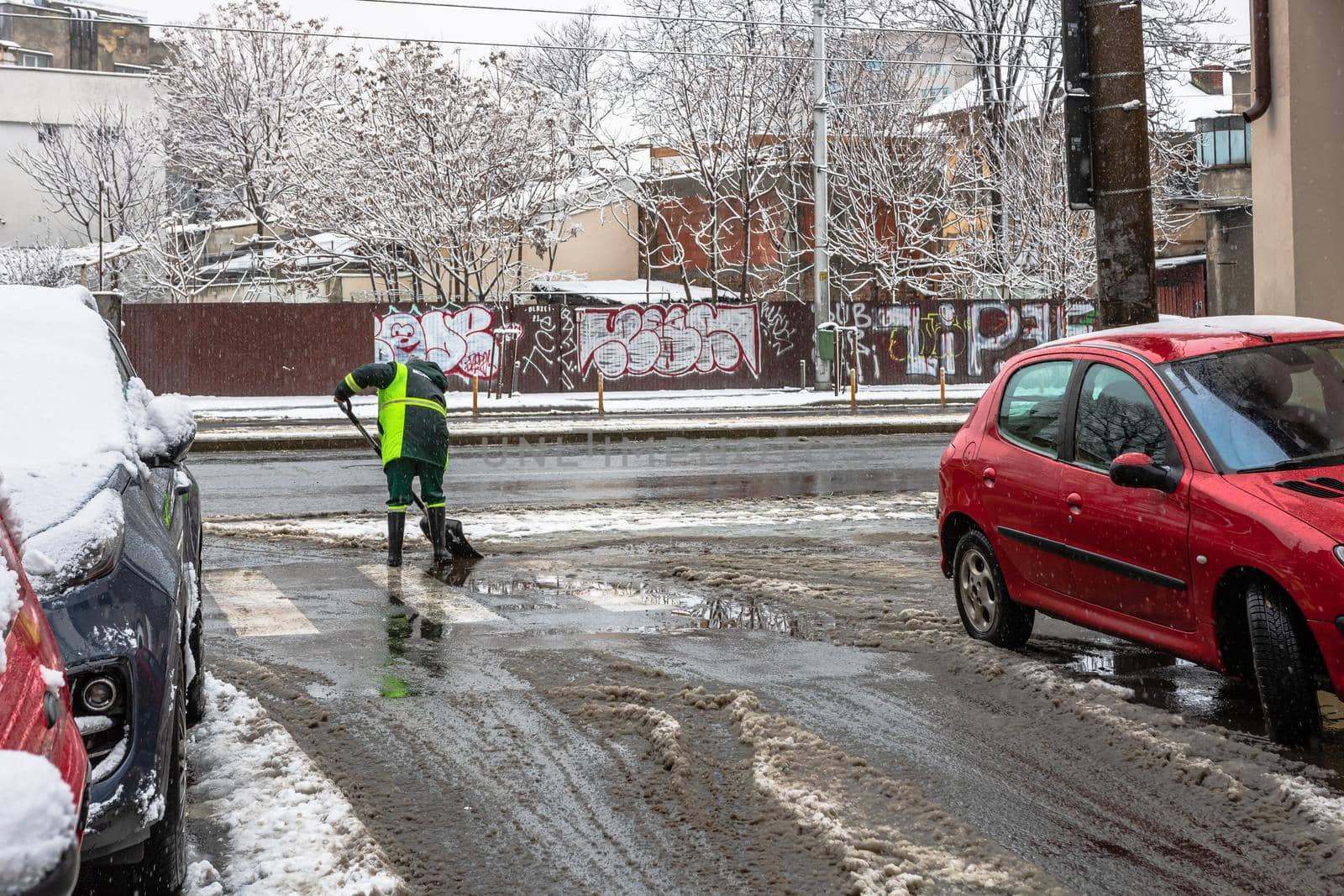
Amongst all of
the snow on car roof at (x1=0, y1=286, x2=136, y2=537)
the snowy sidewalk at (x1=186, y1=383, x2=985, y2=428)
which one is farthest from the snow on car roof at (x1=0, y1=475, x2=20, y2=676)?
the snowy sidewalk at (x1=186, y1=383, x2=985, y2=428)

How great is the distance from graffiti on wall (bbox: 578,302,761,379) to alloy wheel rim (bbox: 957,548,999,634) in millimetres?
25932

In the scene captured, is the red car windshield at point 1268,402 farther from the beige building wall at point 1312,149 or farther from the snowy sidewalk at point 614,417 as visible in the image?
the snowy sidewalk at point 614,417

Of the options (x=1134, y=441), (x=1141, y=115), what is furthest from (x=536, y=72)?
(x=1134, y=441)

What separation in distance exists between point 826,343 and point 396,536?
20892mm

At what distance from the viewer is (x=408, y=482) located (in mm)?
9703

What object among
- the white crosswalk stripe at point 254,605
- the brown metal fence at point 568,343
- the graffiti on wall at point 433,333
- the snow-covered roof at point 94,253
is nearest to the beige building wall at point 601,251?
the snow-covered roof at point 94,253

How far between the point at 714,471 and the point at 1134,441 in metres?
10.0

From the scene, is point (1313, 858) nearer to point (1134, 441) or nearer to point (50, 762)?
point (1134, 441)

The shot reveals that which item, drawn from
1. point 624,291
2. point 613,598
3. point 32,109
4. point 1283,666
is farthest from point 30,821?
point 32,109

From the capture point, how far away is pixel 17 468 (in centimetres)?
382

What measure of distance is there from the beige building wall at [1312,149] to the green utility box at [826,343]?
17816 mm

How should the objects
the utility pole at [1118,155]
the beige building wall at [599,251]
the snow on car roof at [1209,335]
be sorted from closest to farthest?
the snow on car roof at [1209,335] → the utility pole at [1118,155] → the beige building wall at [599,251]

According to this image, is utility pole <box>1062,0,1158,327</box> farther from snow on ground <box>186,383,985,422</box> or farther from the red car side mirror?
snow on ground <box>186,383,985,422</box>

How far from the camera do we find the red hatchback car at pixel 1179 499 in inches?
195
